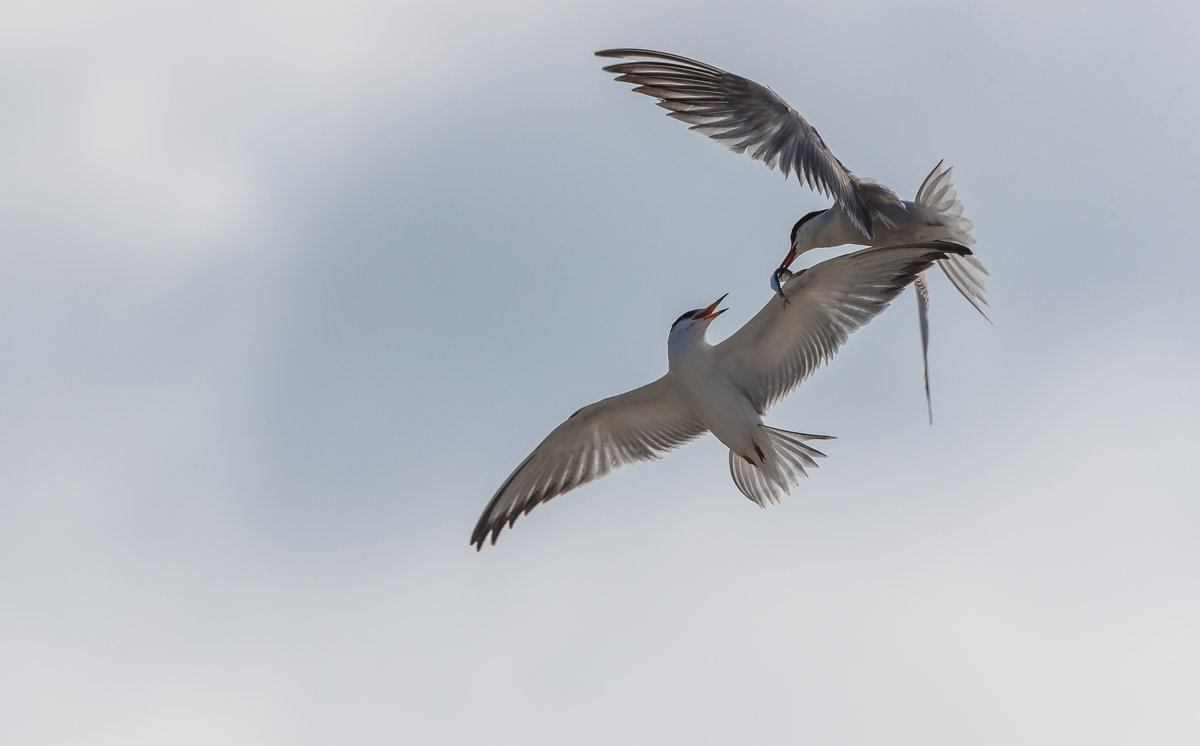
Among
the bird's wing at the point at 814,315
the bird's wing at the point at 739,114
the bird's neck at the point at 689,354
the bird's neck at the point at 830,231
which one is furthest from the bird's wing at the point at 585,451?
the bird's wing at the point at 739,114

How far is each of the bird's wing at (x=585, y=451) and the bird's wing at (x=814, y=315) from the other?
826 mm

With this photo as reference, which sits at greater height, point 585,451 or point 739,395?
point 585,451

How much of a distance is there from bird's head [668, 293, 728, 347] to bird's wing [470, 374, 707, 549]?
30.8 inches

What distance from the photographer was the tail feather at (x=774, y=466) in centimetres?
898

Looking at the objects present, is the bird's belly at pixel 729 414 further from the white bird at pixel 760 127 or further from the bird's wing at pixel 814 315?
the white bird at pixel 760 127

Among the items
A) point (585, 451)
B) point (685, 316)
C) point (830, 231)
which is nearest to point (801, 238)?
point (830, 231)

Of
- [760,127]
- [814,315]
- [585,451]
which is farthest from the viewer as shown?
[585,451]

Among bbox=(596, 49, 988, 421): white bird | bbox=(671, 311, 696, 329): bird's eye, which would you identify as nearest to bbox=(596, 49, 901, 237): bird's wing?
bbox=(596, 49, 988, 421): white bird

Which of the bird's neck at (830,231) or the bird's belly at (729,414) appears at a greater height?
the bird's neck at (830,231)

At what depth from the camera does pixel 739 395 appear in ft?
30.5

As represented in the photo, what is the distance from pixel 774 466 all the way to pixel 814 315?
104 cm

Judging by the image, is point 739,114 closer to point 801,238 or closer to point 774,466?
point 801,238

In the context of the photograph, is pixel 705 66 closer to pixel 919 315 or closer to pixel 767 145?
pixel 767 145

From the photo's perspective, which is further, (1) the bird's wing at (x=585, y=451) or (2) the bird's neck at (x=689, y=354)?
(1) the bird's wing at (x=585, y=451)
